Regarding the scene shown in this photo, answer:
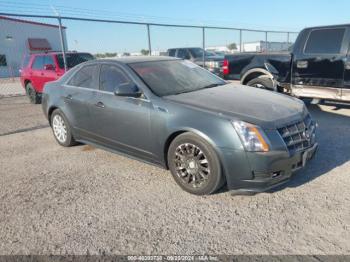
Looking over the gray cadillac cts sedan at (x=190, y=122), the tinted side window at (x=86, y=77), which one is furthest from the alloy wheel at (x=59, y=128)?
the tinted side window at (x=86, y=77)

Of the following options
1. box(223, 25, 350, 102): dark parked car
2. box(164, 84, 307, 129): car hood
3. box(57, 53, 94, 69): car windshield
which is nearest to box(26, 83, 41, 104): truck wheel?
box(57, 53, 94, 69): car windshield

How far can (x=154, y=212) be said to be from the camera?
344 centimetres

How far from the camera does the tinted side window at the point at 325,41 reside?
670 centimetres

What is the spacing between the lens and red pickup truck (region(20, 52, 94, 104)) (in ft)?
32.2

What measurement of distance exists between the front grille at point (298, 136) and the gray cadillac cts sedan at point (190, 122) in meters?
0.01

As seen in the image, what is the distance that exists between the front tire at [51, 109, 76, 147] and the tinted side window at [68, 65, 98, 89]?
2.15ft

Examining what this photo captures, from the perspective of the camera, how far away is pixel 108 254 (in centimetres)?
279

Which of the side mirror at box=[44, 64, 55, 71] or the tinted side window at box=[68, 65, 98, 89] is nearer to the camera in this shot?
the tinted side window at box=[68, 65, 98, 89]

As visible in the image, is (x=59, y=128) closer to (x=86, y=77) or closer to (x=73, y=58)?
(x=86, y=77)

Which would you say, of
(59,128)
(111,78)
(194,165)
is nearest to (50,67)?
(59,128)

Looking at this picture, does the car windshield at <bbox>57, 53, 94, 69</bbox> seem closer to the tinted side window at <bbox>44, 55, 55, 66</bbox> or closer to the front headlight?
the tinted side window at <bbox>44, 55, 55, 66</bbox>

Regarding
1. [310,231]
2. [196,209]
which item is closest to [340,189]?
[310,231]

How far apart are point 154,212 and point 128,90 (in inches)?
61.4

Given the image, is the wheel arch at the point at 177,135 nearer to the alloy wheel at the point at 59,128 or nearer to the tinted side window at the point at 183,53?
the alloy wheel at the point at 59,128
